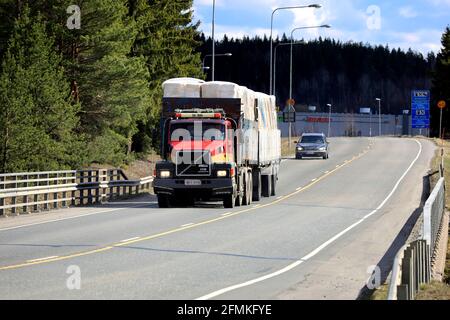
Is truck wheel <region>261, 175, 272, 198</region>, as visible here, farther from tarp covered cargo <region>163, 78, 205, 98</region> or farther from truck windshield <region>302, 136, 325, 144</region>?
truck windshield <region>302, 136, 325, 144</region>

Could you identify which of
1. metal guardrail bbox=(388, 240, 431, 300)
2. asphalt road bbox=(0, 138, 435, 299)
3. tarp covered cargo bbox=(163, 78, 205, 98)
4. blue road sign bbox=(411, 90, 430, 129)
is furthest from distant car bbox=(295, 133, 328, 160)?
metal guardrail bbox=(388, 240, 431, 300)

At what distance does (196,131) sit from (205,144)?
55cm

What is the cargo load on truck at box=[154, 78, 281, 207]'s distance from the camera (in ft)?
95.5

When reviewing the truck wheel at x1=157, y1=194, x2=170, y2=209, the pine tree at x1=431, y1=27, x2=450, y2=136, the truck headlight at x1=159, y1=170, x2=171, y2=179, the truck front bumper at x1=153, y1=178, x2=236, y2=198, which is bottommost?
the truck wheel at x1=157, y1=194, x2=170, y2=209

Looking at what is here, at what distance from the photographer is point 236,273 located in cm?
1398

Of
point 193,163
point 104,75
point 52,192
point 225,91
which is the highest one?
point 104,75

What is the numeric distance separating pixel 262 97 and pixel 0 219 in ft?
42.8

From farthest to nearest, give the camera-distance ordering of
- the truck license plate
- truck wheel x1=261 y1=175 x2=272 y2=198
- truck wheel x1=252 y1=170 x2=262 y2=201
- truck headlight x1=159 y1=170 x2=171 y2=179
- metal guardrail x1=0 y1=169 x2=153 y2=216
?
truck wheel x1=261 y1=175 x2=272 y2=198
truck wheel x1=252 y1=170 x2=262 y2=201
truck headlight x1=159 y1=170 x2=171 y2=179
the truck license plate
metal guardrail x1=0 y1=169 x2=153 y2=216

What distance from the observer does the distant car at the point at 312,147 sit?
209 feet

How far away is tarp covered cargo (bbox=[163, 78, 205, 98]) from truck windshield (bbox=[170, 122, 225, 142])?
1.50m

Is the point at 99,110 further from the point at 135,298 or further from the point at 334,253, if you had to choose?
the point at 135,298

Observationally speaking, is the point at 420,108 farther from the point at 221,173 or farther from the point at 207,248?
the point at 207,248

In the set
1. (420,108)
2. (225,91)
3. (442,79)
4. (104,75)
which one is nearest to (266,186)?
(225,91)

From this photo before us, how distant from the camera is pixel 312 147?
2507 inches
